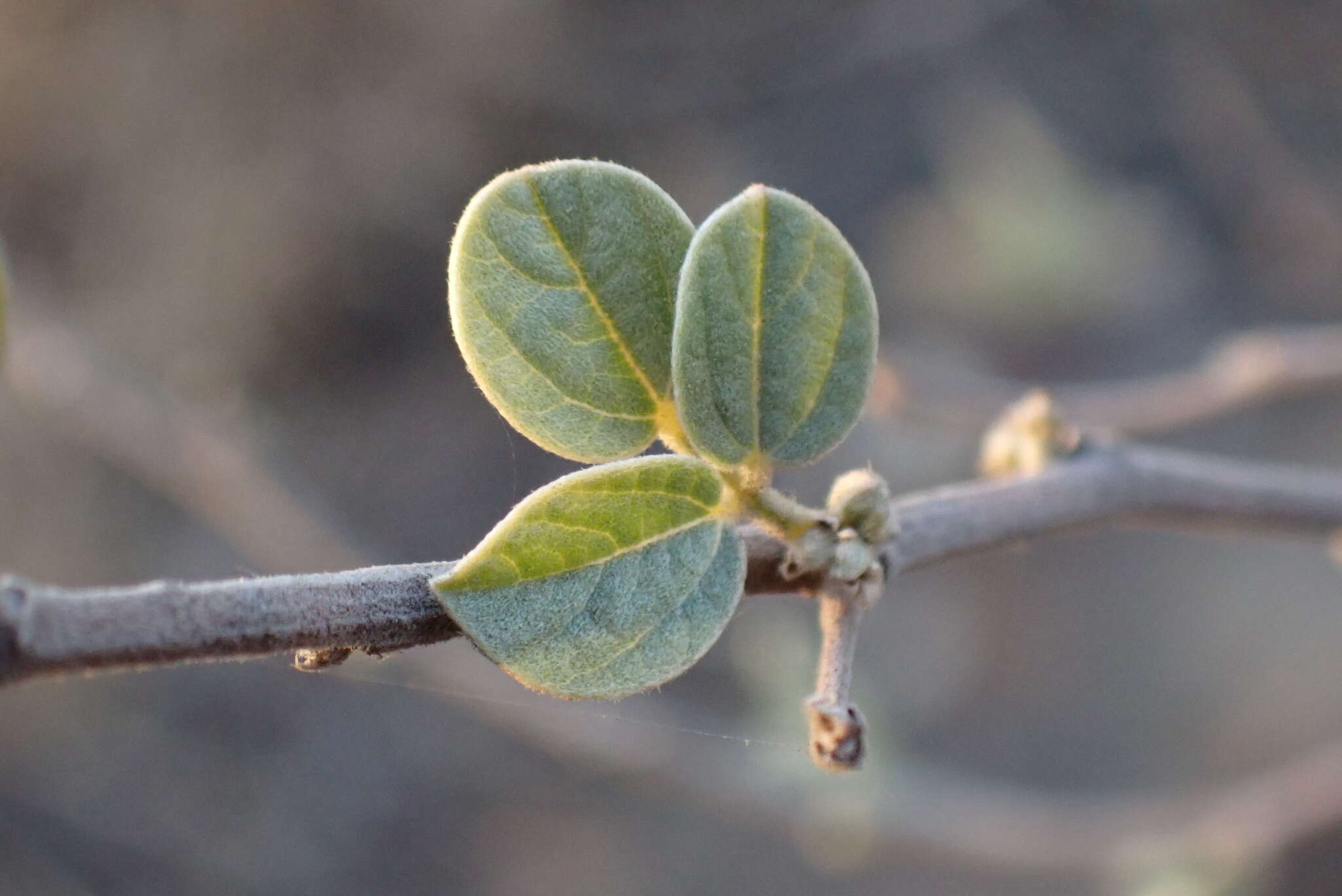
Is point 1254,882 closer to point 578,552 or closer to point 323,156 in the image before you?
point 578,552

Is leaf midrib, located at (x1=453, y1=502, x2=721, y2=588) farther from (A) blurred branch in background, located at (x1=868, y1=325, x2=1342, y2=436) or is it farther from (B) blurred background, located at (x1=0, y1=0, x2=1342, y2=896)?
(B) blurred background, located at (x1=0, y1=0, x2=1342, y2=896)

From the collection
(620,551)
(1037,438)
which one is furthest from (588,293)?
(1037,438)

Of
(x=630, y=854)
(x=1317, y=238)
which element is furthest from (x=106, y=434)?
(x=1317, y=238)

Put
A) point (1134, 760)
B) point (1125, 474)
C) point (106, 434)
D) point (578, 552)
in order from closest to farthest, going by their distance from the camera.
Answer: point (578, 552)
point (1125, 474)
point (106, 434)
point (1134, 760)

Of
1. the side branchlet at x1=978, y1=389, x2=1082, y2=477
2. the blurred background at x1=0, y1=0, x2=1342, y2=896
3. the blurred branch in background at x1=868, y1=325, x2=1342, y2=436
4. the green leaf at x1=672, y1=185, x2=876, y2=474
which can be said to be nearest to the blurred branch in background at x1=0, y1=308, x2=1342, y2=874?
the blurred branch in background at x1=868, y1=325, x2=1342, y2=436

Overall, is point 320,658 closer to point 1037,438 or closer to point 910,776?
point 1037,438

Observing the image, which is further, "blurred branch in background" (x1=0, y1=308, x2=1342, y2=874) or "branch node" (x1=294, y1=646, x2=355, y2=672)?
"blurred branch in background" (x1=0, y1=308, x2=1342, y2=874)
